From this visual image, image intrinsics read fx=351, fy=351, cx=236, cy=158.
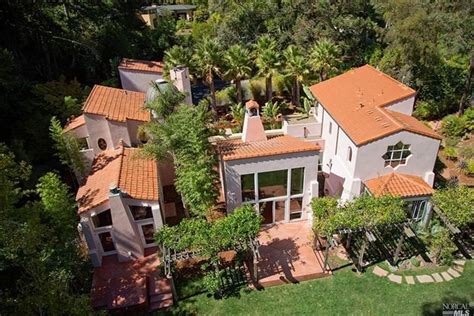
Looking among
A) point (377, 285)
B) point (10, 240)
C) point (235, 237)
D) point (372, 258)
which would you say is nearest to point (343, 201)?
point (372, 258)

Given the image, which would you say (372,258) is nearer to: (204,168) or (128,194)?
(204,168)

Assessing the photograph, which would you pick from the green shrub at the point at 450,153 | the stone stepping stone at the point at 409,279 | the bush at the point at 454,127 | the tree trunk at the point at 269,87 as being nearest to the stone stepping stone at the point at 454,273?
the stone stepping stone at the point at 409,279

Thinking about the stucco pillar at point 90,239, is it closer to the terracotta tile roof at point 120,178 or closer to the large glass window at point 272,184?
the terracotta tile roof at point 120,178

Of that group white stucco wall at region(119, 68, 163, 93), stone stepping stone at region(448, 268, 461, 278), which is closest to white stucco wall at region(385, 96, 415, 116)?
stone stepping stone at region(448, 268, 461, 278)

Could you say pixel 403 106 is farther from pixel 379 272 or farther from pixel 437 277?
pixel 379 272

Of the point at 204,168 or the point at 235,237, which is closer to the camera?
the point at 235,237

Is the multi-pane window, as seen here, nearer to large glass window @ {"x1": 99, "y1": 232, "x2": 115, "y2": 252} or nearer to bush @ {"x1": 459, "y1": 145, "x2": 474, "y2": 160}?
bush @ {"x1": 459, "y1": 145, "x2": 474, "y2": 160}
